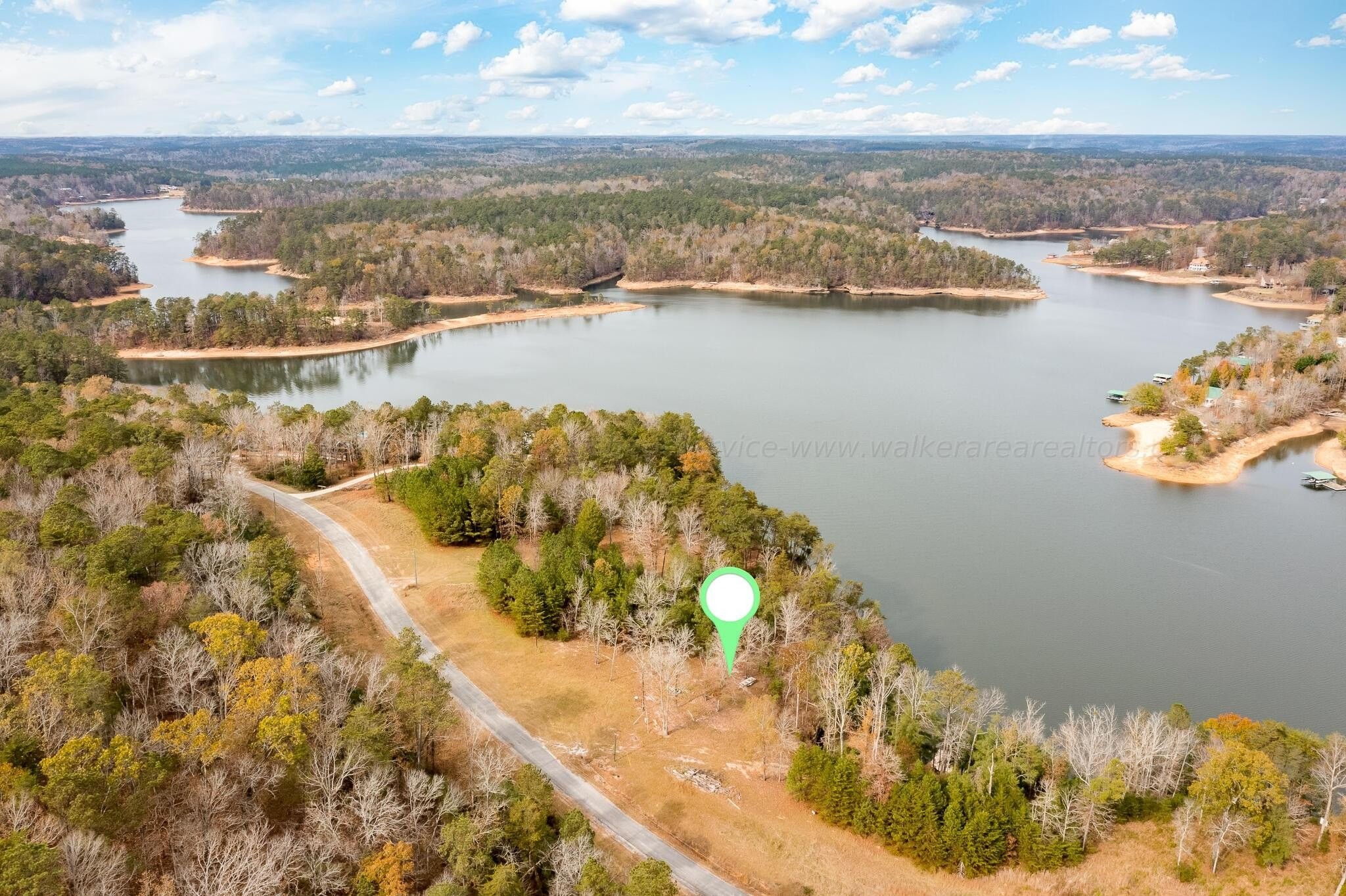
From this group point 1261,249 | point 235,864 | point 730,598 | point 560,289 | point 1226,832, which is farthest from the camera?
point 1261,249

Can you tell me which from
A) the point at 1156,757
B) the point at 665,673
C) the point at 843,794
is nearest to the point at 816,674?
the point at 843,794

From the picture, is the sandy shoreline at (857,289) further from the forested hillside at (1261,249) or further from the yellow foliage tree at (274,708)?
the yellow foliage tree at (274,708)

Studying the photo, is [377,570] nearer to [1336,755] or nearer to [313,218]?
[1336,755]

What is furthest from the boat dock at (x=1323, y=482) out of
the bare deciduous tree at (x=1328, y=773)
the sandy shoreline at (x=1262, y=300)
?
the sandy shoreline at (x=1262, y=300)

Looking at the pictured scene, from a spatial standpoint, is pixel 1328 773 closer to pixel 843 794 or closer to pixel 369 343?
pixel 843 794

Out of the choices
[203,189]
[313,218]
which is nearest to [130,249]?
[313,218]
